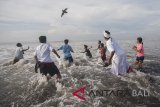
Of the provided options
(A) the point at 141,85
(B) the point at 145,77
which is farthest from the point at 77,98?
(B) the point at 145,77

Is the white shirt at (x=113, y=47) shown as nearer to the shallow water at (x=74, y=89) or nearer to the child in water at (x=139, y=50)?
the shallow water at (x=74, y=89)

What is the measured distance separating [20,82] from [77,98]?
3938mm

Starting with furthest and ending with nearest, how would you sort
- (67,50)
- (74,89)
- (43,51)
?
(67,50)
(74,89)
(43,51)

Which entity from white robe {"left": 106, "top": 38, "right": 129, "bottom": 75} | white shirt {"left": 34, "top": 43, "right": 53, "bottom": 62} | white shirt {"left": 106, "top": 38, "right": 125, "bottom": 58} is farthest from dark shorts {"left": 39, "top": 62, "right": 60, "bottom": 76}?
white shirt {"left": 106, "top": 38, "right": 125, "bottom": 58}

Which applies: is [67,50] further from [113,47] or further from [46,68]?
[113,47]

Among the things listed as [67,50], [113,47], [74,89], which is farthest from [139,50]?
[113,47]

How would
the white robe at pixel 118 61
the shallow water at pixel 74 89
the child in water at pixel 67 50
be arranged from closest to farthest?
the shallow water at pixel 74 89 < the white robe at pixel 118 61 < the child in water at pixel 67 50

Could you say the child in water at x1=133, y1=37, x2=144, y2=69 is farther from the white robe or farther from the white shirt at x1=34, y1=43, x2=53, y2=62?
the white shirt at x1=34, y1=43, x2=53, y2=62

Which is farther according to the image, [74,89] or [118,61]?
[74,89]

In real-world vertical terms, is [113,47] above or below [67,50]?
above

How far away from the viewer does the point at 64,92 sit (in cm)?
849

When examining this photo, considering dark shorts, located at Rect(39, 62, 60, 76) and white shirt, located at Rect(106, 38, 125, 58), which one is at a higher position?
white shirt, located at Rect(106, 38, 125, 58)

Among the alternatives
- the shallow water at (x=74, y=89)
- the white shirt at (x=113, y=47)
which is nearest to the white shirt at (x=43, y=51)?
the shallow water at (x=74, y=89)

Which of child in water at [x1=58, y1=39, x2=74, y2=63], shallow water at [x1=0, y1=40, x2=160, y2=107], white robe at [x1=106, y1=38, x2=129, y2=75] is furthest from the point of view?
child in water at [x1=58, y1=39, x2=74, y2=63]
